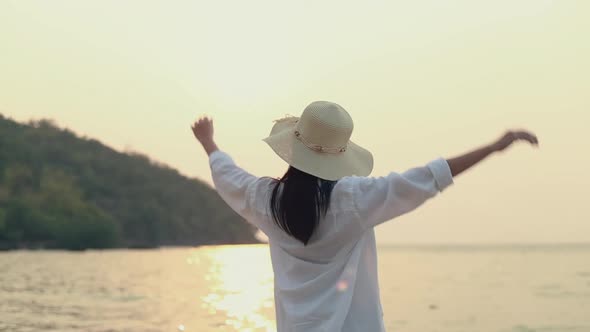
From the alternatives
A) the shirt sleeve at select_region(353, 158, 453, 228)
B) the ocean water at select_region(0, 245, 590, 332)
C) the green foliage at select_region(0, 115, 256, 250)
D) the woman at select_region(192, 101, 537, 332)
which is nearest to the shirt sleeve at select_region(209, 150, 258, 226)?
the woman at select_region(192, 101, 537, 332)

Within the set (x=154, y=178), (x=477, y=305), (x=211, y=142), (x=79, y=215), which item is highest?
(x=154, y=178)

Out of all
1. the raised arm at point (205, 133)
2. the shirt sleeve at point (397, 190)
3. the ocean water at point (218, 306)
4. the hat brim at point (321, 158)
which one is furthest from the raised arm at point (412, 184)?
the ocean water at point (218, 306)

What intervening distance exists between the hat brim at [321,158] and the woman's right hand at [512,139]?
1.43 ft

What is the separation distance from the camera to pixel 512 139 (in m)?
2.71

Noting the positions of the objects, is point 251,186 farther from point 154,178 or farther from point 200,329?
point 154,178

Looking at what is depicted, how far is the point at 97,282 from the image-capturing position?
35125mm

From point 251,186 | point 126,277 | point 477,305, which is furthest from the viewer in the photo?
point 126,277

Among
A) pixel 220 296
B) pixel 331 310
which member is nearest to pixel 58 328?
pixel 220 296

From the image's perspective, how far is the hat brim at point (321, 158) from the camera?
2.86 metres

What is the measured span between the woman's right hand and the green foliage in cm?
7510

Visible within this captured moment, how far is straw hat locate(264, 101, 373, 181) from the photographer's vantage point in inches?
113

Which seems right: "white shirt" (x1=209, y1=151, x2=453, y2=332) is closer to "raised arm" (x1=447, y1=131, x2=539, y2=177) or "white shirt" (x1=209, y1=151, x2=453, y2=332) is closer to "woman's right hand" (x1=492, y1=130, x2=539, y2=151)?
"raised arm" (x1=447, y1=131, x2=539, y2=177)

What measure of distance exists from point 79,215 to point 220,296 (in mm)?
55791

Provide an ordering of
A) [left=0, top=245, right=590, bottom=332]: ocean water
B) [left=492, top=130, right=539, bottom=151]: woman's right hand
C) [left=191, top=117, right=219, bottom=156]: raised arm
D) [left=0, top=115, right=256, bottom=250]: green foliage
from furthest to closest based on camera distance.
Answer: [left=0, top=115, right=256, bottom=250]: green foliage
[left=0, top=245, right=590, bottom=332]: ocean water
[left=191, top=117, right=219, bottom=156]: raised arm
[left=492, top=130, right=539, bottom=151]: woman's right hand
